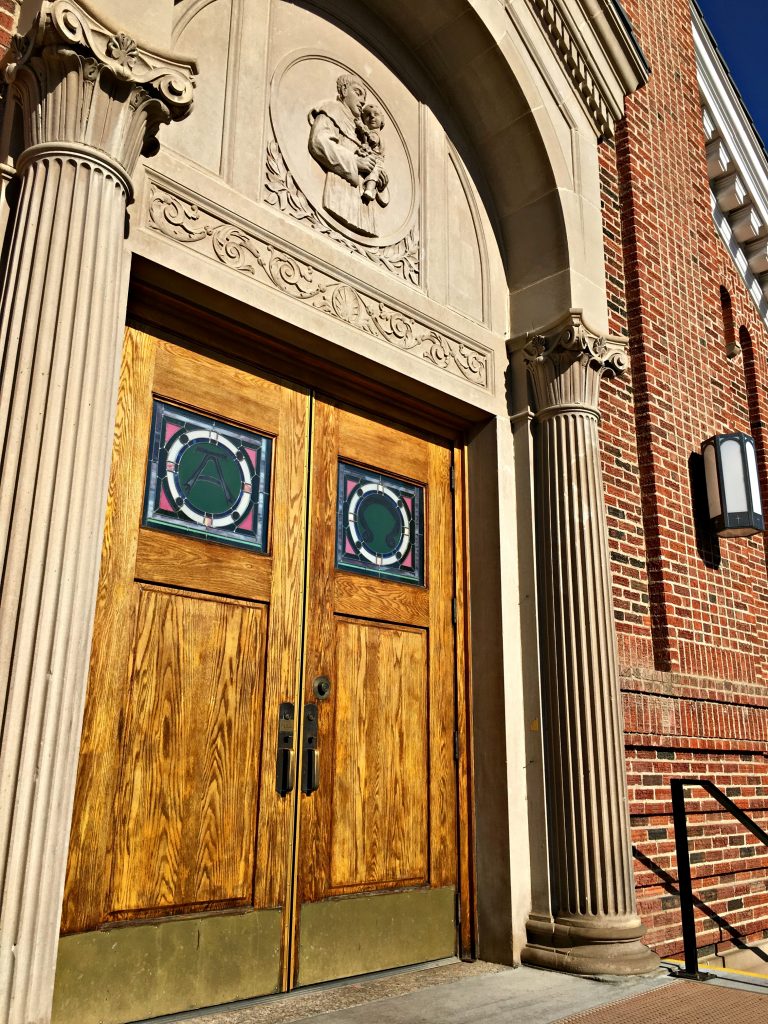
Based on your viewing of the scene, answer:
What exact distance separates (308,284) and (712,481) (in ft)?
12.3

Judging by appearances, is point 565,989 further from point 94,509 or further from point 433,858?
point 94,509

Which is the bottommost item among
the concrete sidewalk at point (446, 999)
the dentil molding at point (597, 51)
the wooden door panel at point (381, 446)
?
the concrete sidewalk at point (446, 999)

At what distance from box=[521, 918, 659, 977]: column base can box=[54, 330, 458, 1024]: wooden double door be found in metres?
0.50

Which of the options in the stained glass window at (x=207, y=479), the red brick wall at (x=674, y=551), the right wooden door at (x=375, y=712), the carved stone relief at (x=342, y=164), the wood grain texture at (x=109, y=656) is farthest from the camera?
the red brick wall at (x=674, y=551)

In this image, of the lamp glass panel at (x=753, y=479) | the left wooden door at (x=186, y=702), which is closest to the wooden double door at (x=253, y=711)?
the left wooden door at (x=186, y=702)

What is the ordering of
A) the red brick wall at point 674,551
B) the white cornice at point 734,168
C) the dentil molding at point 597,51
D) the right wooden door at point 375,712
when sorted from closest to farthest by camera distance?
the right wooden door at point 375,712 < the red brick wall at point 674,551 < the dentil molding at point 597,51 < the white cornice at point 734,168

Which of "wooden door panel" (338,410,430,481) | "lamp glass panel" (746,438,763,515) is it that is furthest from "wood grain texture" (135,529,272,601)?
"lamp glass panel" (746,438,763,515)

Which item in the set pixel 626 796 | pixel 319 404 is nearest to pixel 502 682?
pixel 626 796

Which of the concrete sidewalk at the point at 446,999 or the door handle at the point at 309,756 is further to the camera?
the door handle at the point at 309,756

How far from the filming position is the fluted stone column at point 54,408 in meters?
2.73

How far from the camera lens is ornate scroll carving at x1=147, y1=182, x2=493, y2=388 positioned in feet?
13.1

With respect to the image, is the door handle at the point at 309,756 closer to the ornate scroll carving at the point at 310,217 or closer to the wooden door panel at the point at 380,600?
the wooden door panel at the point at 380,600

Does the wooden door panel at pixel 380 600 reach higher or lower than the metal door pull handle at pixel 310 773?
higher

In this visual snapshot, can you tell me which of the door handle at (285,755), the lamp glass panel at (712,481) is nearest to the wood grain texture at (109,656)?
the door handle at (285,755)
